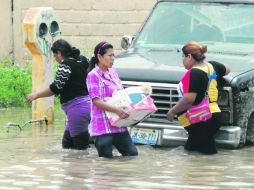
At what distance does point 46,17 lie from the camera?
1611 cm

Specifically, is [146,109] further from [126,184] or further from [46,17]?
[46,17]

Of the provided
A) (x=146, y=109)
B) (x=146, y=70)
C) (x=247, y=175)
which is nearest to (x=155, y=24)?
(x=146, y=70)

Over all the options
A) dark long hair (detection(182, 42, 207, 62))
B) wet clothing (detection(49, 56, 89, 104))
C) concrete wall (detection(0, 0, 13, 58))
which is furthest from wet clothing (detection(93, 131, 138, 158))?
concrete wall (detection(0, 0, 13, 58))

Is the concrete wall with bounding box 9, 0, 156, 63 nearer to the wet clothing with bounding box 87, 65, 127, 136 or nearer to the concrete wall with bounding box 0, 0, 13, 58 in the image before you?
the concrete wall with bounding box 0, 0, 13, 58

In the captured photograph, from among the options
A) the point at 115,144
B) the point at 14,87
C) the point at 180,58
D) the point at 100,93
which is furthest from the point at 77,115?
the point at 14,87

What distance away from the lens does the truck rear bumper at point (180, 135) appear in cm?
1266

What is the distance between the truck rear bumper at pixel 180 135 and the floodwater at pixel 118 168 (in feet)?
0.34

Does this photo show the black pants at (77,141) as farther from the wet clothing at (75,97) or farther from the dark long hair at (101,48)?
the dark long hair at (101,48)

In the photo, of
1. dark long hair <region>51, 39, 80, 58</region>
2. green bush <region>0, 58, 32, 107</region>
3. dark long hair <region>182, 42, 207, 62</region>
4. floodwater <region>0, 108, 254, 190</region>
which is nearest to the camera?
floodwater <region>0, 108, 254, 190</region>

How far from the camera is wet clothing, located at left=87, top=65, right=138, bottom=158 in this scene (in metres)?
12.0

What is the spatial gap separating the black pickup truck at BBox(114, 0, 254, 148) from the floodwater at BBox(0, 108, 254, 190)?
0.82 feet

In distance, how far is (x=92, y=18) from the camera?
72.5ft

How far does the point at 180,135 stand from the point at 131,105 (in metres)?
1.08

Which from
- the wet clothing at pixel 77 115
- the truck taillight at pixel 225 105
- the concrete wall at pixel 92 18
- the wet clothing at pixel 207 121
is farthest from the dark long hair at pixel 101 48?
the concrete wall at pixel 92 18
